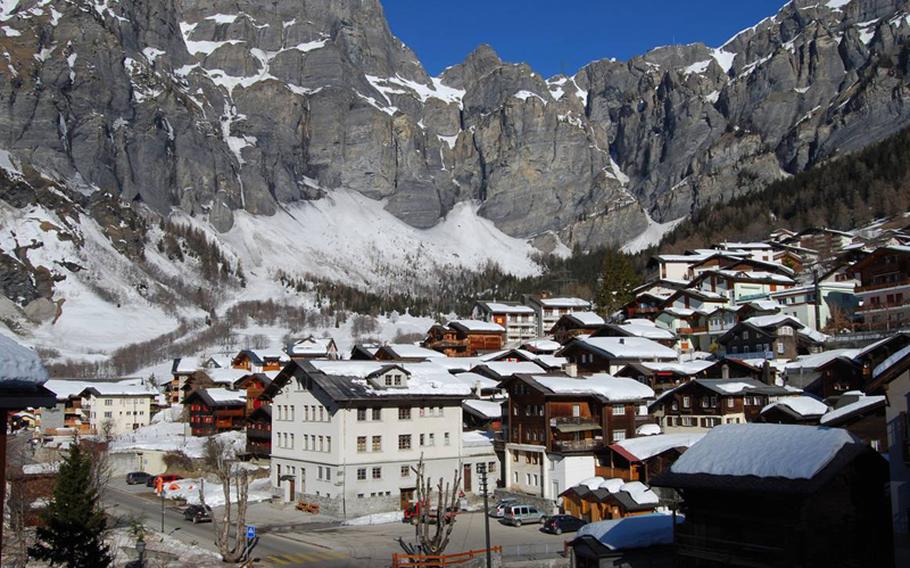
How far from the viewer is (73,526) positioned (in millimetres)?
29281

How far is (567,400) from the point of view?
54.7m

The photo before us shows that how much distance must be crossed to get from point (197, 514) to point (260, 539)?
8.03m

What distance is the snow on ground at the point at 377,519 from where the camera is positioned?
49.7 m

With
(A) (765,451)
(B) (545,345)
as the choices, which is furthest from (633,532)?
(B) (545,345)

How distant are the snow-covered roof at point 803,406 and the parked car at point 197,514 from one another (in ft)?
112

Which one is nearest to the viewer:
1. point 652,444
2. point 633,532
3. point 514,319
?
point 633,532

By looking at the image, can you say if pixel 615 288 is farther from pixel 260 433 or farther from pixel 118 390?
pixel 118 390

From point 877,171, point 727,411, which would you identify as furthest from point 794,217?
point 727,411

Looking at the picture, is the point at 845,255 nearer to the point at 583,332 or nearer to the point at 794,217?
the point at 583,332

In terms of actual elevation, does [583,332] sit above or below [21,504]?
above

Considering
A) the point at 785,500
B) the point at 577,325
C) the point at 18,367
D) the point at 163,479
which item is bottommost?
the point at 163,479

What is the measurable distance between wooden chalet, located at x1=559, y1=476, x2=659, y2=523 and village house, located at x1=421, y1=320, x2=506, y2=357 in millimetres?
71183

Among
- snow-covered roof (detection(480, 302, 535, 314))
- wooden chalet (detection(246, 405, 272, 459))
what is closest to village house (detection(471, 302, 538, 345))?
snow-covered roof (detection(480, 302, 535, 314))

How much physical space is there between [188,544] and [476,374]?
44987mm
